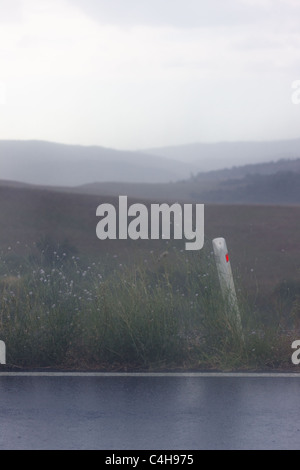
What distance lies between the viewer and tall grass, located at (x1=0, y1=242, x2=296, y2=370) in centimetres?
707

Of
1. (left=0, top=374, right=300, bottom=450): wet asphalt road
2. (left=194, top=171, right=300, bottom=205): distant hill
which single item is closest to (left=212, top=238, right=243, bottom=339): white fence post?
(left=0, top=374, right=300, bottom=450): wet asphalt road

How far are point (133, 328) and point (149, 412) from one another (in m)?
1.61

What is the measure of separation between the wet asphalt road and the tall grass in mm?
469

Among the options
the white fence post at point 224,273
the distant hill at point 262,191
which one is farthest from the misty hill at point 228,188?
the white fence post at point 224,273

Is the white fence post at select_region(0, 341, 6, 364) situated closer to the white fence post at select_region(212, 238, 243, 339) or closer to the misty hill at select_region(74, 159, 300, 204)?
the white fence post at select_region(212, 238, 243, 339)

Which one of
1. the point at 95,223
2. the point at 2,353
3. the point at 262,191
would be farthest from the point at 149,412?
the point at 262,191

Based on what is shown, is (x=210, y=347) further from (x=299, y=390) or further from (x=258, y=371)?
(x=299, y=390)

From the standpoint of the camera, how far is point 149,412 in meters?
5.70

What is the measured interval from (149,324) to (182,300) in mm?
645

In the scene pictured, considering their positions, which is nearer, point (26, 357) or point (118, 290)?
point (26, 357)

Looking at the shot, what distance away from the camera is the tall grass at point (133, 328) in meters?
7.07
